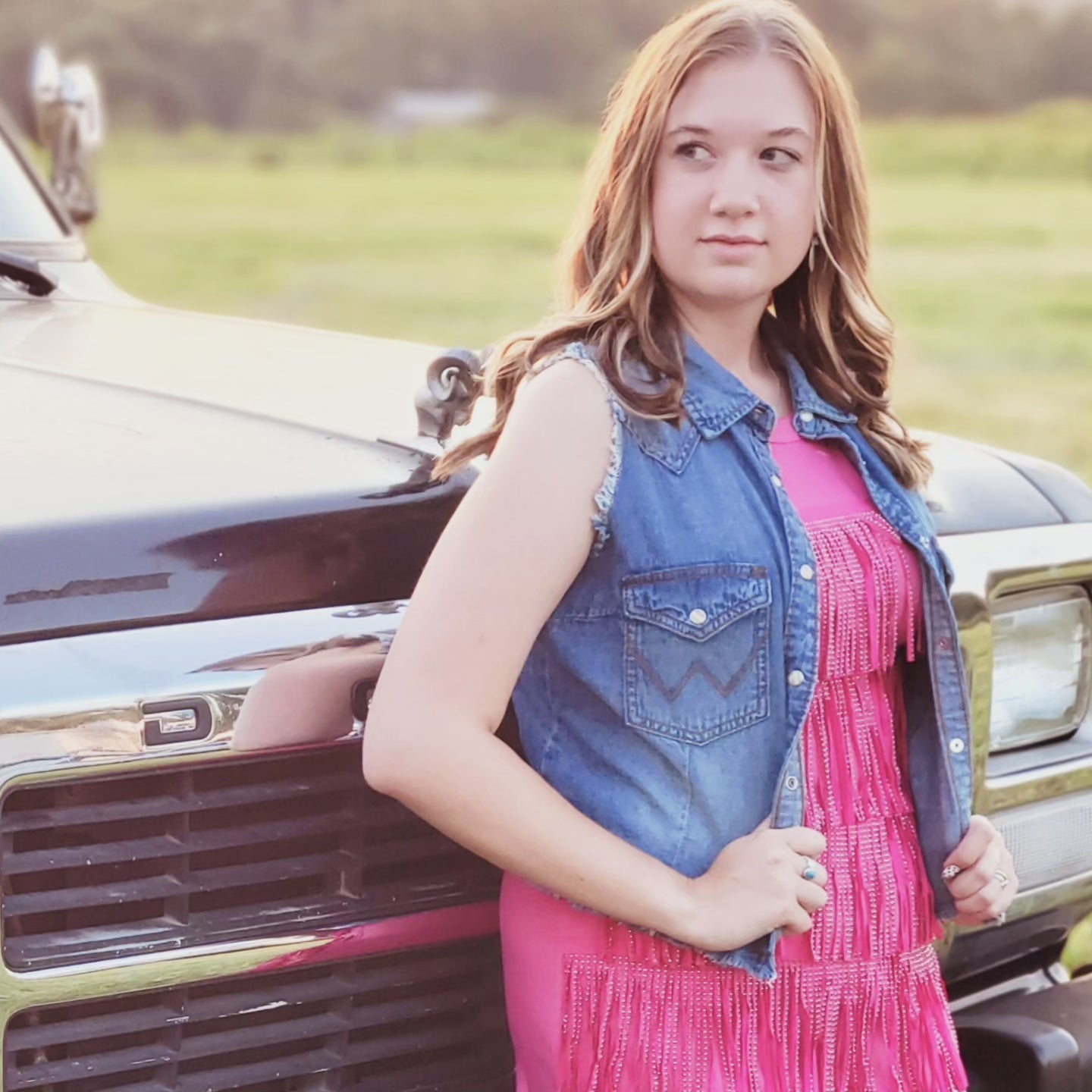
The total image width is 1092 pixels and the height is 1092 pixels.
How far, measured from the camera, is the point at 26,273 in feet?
9.15

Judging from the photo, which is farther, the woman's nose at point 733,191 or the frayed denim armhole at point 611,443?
the woman's nose at point 733,191

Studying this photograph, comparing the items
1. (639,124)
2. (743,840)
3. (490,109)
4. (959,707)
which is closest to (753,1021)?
(743,840)

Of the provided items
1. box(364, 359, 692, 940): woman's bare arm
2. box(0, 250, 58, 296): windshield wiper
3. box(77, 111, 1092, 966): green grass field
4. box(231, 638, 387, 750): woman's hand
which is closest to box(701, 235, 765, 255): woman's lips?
box(364, 359, 692, 940): woman's bare arm

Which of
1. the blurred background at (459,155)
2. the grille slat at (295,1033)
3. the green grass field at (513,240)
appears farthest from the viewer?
the blurred background at (459,155)

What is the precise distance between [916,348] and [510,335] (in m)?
14.7

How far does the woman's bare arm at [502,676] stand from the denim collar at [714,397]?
0.44 feet

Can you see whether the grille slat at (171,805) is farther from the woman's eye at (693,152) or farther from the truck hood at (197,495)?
the woman's eye at (693,152)

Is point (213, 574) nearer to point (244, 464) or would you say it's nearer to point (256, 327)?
point (244, 464)

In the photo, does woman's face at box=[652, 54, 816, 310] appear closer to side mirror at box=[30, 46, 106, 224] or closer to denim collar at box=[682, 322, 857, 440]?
denim collar at box=[682, 322, 857, 440]

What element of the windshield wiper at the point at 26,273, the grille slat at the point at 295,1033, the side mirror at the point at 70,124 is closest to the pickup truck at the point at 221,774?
the grille slat at the point at 295,1033

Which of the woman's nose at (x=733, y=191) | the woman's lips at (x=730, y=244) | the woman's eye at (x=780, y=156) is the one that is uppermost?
the woman's eye at (x=780, y=156)

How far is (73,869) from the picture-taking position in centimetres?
167

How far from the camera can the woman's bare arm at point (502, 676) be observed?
1.57m

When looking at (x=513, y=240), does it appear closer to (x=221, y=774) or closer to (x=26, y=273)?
(x=26, y=273)
